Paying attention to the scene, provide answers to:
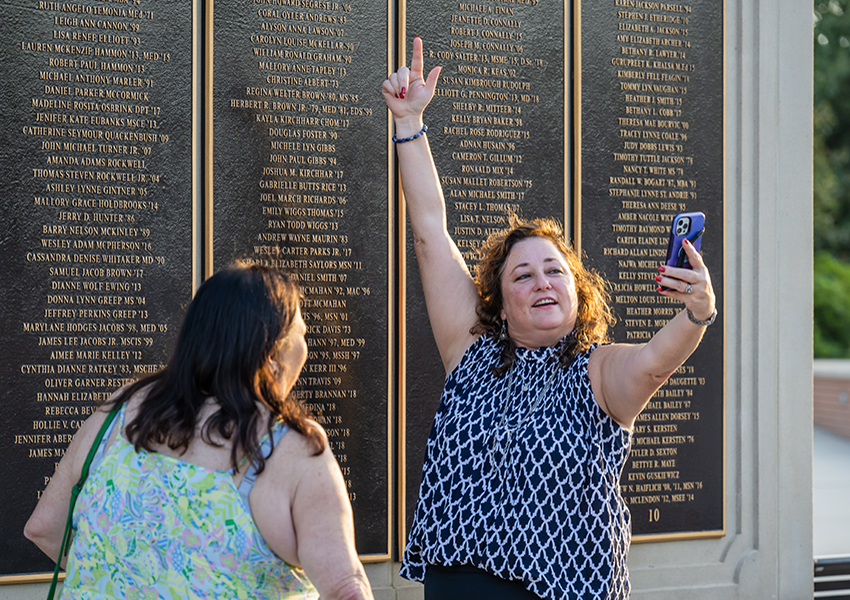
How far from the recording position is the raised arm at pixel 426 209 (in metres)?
3.29

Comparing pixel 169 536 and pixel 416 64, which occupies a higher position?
pixel 416 64

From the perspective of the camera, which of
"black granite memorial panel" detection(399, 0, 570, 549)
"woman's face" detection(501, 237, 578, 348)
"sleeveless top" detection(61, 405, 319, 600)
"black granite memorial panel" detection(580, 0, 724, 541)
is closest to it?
"sleeveless top" detection(61, 405, 319, 600)

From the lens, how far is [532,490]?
2.67m

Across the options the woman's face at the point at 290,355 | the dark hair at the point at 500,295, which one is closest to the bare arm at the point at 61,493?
the woman's face at the point at 290,355

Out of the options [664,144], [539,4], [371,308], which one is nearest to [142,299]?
[371,308]

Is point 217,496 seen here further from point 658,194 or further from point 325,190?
point 658,194

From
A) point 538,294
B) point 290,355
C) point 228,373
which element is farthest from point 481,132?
point 228,373

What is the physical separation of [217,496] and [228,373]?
0.27 meters

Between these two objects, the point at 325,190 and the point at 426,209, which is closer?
the point at 426,209

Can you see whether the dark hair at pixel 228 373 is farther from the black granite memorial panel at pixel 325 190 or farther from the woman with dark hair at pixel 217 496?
the black granite memorial panel at pixel 325 190

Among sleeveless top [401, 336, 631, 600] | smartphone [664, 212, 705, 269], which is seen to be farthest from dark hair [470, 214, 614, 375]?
smartphone [664, 212, 705, 269]

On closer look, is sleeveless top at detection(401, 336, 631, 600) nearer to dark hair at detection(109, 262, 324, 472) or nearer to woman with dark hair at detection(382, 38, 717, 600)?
woman with dark hair at detection(382, 38, 717, 600)

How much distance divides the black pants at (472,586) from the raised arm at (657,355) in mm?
642

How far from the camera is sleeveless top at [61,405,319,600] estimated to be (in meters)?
1.81
